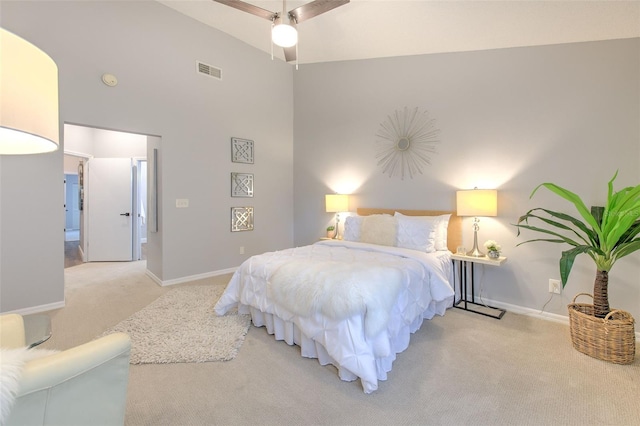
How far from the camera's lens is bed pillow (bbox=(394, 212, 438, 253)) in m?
3.11

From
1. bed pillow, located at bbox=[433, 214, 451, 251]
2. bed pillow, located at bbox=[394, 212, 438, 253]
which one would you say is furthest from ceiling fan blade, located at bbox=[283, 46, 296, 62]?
bed pillow, located at bbox=[433, 214, 451, 251]

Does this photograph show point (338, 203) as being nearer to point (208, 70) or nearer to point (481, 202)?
point (481, 202)

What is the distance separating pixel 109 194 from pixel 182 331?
435 centimetres

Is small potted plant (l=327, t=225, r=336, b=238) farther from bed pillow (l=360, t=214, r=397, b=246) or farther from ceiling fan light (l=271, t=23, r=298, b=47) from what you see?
ceiling fan light (l=271, t=23, r=298, b=47)

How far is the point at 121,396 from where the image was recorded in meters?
0.99

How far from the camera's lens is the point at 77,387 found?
0.87 m

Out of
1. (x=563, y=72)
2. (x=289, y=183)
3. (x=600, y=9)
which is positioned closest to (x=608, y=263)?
(x=563, y=72)

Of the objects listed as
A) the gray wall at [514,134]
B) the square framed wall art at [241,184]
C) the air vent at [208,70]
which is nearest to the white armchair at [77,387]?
the gray wall at [514,134]

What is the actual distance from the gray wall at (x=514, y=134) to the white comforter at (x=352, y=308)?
0.84 m

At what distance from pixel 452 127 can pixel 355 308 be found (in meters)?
2.65

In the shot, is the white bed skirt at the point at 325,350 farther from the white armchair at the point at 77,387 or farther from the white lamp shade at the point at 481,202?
the white armchair at the point at 77,387

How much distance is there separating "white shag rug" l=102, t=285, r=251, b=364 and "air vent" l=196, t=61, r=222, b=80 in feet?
10.0

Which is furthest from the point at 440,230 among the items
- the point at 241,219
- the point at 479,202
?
the point at 241,219

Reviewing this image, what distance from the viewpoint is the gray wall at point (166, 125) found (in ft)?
9.48
